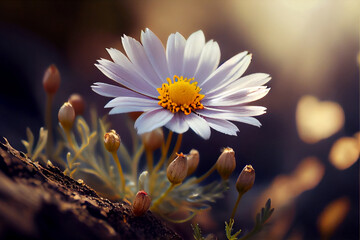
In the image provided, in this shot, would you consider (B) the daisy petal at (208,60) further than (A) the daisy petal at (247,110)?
Yes

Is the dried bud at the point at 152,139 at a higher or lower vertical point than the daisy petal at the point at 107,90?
higher

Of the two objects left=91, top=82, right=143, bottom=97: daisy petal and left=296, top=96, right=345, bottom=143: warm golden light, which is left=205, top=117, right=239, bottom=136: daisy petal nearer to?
left=91, top=82, right=143, bottom=97: daisy petal

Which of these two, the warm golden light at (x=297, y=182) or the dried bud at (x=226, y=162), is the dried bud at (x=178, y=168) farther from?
the warm golden light at (x=297, y=182)

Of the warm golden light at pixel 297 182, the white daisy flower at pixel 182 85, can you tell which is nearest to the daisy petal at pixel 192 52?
the white daisy flower at pixel 182 85

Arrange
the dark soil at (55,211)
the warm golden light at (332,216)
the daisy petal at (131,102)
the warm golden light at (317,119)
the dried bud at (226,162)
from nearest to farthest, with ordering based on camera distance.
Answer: the dark soil at (55,211) → the daisy petal at (131,102) → the dried bud at (226,162) → the warm golden light at (332,216) → the warm golden light at (317,119)

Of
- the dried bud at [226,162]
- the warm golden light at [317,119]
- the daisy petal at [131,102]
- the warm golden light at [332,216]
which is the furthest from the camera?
the warm golden light at [317,119]

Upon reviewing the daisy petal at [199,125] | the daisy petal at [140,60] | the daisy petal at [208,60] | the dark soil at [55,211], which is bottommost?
the dark soil at [55,211]
